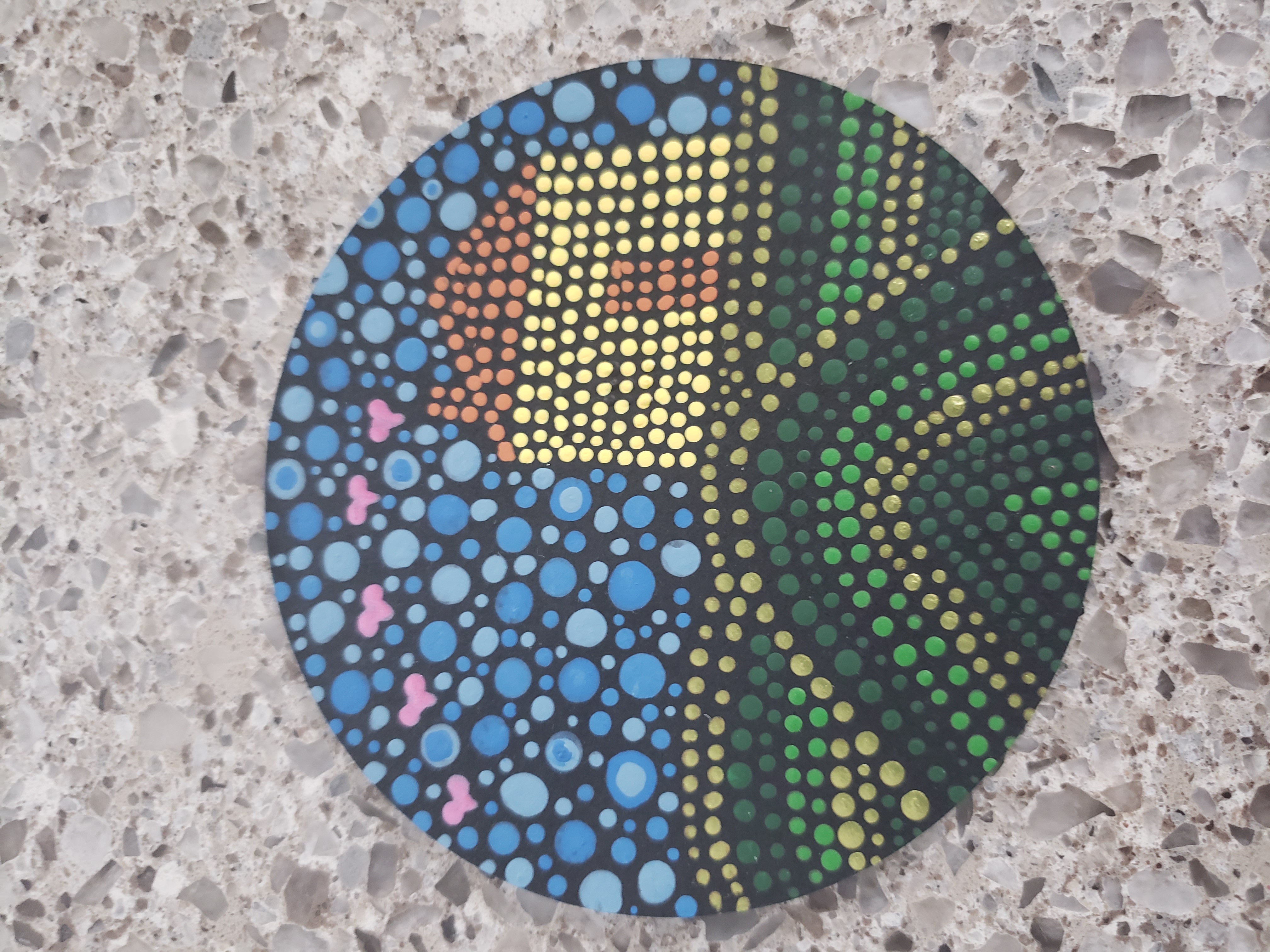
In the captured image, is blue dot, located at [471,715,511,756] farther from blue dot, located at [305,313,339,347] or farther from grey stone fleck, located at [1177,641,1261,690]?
grey stone fleck, located at [1177,641,1261,690]

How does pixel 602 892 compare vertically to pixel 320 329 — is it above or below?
below

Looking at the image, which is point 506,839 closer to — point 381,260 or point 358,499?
point 358,499

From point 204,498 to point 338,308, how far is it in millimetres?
214

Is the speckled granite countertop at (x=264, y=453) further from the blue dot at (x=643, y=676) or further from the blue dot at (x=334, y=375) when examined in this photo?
the blue dot at (x=643, y=676)

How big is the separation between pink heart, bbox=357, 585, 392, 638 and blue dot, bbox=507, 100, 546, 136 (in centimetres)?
39

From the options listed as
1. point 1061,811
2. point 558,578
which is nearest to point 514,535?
point 558,578

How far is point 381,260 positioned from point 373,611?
0.95 feet

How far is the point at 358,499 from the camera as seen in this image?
618 mm

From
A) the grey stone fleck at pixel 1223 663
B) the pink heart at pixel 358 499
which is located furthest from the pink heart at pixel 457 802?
the grey stone fleck at pixel 1223 663

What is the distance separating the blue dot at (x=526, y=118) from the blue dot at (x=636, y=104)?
6 centimetres

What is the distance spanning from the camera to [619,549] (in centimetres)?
59

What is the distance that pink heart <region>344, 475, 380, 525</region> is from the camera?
617 mm

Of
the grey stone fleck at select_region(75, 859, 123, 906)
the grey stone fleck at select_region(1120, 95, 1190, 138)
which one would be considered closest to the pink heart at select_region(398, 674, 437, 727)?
the grey stone fleck at select_region(75, 859, 123, 906)

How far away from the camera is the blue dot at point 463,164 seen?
0.60 meters
